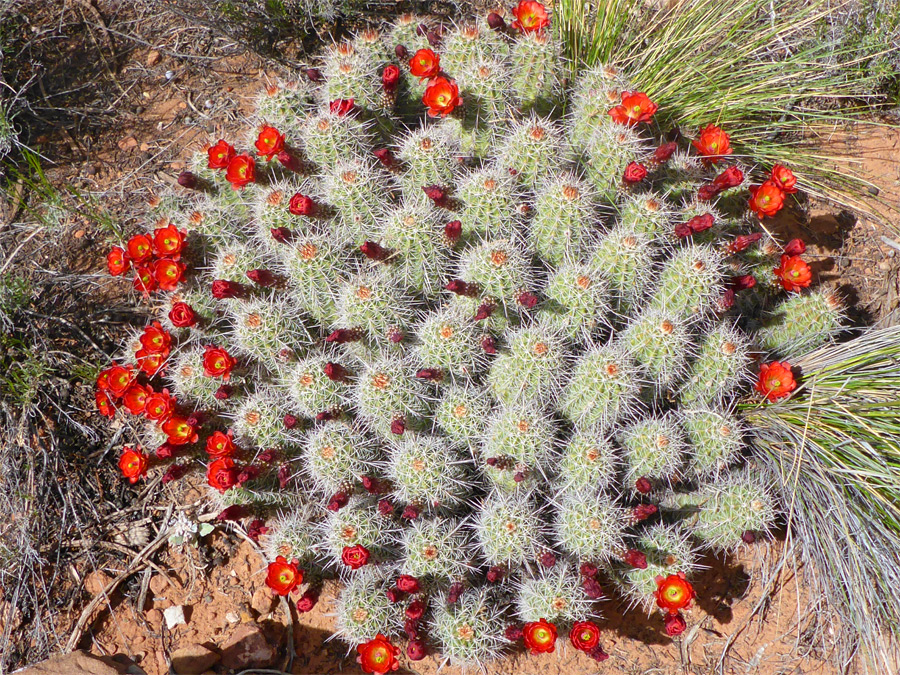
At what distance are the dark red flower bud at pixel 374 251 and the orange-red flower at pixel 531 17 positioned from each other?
5.17 feet

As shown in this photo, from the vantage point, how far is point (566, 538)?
9.59 ft

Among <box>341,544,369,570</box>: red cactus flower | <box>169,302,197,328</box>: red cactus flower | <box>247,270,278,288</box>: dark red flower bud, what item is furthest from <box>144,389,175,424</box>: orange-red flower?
<box>341,544,369,570</box>: red cactus flower

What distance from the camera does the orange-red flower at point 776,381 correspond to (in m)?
3.12

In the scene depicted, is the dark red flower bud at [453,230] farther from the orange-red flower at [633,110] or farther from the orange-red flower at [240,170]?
the orange-red flower at [240,170]

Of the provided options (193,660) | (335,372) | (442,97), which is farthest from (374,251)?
(193,660)

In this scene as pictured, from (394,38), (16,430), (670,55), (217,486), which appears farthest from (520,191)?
(16,430)

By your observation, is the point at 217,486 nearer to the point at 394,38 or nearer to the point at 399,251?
the point at 399,251

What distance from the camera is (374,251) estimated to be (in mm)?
2947

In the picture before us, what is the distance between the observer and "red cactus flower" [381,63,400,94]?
11.2ft

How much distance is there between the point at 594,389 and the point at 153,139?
13.1 feet

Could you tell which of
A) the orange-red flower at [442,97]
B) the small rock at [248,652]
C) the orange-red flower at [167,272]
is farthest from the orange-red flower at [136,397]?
the orange-red flower at [442,97]

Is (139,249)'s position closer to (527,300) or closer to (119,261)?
(119,261)

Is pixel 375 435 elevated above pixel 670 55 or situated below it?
below

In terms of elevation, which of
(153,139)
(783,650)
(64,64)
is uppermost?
(64,64)
